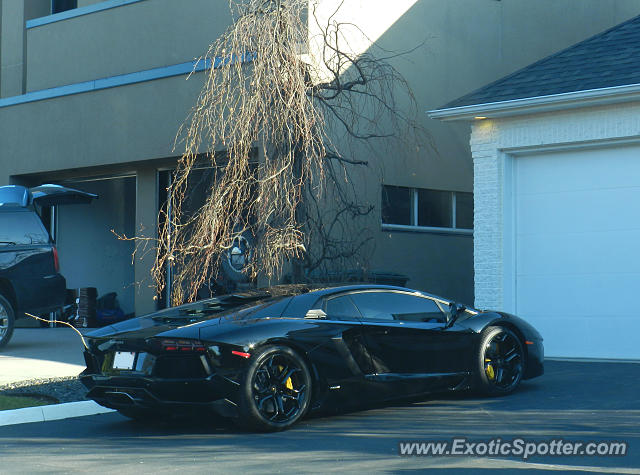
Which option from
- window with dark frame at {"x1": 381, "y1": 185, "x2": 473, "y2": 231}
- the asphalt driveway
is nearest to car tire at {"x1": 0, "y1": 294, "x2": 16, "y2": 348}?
the asphalt driveway

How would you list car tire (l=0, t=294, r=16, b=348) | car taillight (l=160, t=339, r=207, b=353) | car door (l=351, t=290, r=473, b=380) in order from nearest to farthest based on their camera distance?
car taillight (l=160, t=339, r=207, b=353) → car door (l=351, t=290, r=473, b=380) → car tire (l=0, t=294, r=16, b=348)

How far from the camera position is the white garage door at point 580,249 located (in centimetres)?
1216

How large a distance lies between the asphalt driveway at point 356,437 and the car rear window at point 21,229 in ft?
18.6

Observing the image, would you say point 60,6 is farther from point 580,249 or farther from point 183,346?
point 183,346

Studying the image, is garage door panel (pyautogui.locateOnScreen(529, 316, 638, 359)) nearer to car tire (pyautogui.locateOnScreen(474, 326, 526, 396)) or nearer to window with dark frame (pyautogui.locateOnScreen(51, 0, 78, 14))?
car tire (pyautogui.locateOnScreen(474, 326, 526, 396))

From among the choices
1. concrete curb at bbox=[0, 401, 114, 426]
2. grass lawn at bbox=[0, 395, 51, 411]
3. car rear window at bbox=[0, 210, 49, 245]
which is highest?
car rear window at bbox=[0, 210, 49, 245]

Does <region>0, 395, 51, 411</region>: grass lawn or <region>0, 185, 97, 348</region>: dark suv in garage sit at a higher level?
<region>0, 185, 97, 348</region>: dark suv in garage

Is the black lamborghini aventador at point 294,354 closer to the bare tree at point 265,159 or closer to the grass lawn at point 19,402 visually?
A: the grass lawn at point 19,402

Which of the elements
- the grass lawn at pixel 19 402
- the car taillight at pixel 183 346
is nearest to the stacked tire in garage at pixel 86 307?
the grass lawn at pixel 19 402

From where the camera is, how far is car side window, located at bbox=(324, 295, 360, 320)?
8.48 m

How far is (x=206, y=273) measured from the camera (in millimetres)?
12055

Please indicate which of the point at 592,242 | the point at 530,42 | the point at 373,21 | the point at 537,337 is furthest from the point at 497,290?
the point at 530,42

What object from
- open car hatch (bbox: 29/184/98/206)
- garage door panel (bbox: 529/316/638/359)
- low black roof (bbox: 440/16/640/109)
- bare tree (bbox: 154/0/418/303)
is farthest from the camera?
open car hatch (bbox: 29/184/98/206)

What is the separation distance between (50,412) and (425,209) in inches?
393
